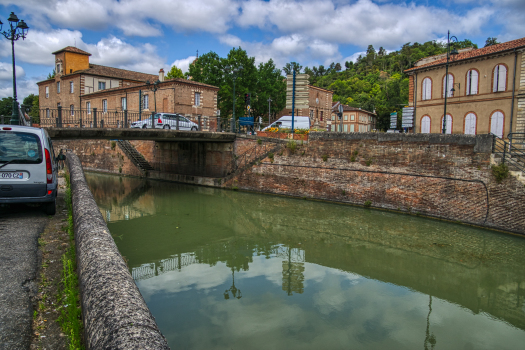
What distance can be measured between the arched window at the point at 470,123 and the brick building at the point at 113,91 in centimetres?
1831

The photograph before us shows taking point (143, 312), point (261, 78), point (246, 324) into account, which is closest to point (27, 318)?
point (143, 312)

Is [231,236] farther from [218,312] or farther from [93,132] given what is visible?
[93,132]

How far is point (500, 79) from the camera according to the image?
68.1 feet

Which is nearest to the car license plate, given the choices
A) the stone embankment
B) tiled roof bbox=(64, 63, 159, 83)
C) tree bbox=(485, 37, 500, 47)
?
the stone embankment

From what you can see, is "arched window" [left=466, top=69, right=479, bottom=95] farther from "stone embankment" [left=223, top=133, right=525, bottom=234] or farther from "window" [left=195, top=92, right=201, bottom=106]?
"window" [left=195, top=92, right=201, bottom=106]

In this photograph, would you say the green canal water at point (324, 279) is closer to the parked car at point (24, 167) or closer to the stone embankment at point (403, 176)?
the stone embankment at point (403, 176)

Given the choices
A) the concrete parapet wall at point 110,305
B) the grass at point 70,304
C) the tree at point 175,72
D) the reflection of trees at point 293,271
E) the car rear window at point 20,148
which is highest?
the tree at point 175,72

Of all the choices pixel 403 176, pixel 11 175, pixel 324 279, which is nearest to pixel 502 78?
pixel 403 176

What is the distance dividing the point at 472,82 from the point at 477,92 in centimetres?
73

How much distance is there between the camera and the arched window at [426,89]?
81.1ft

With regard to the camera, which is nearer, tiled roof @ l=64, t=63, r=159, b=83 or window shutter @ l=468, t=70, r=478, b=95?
window shutter @ l=468, t=70, r=478, b=95

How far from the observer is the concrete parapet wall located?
104 inches

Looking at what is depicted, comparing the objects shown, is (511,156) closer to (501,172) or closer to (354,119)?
(501,172)

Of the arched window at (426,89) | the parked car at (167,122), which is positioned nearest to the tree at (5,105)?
the parked car at (167,122)
